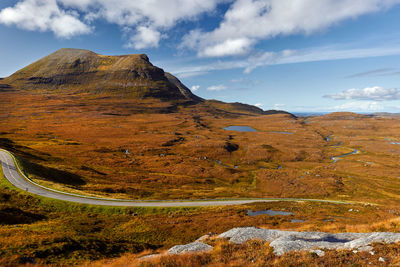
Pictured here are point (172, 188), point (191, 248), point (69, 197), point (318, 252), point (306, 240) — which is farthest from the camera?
point (172, 188)

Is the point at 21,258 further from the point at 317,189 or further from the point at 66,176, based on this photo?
the point at 317,189

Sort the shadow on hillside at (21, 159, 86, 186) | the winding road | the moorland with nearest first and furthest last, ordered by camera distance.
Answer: the moorland, the winding road, the shadow on hillside at (21, 159, 86, 186)

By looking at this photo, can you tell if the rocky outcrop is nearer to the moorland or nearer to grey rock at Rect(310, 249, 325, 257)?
grey rock at Rect(310, 249, 325, 257)

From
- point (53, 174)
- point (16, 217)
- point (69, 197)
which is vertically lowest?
point (69, 197)

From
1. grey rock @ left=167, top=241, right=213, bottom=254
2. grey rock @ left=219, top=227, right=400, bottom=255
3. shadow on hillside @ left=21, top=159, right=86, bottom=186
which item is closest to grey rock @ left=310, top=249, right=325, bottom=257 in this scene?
grey rock @ left=219, top=227, right=400, bottom=255

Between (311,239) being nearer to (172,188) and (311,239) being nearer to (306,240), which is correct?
(306,240)

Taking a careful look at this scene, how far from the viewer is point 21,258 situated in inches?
690

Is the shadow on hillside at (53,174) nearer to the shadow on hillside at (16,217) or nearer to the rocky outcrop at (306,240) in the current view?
the shadow on hillside at (16,217)

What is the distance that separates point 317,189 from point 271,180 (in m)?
17.3

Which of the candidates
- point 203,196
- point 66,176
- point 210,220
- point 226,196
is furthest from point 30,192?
point 226,196

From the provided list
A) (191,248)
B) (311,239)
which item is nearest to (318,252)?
(311,239)

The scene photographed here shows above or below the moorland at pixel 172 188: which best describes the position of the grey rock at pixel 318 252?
above

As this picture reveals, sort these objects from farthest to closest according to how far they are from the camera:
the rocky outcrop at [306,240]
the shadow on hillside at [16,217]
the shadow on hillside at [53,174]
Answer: the shadow on hillside at [53,174], the shadow on hillside at [16,217], the rocky outcrop at [306,240]

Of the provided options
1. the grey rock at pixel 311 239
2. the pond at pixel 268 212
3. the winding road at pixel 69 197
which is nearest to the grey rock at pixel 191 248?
A: the grey rock at pixel 311 239
